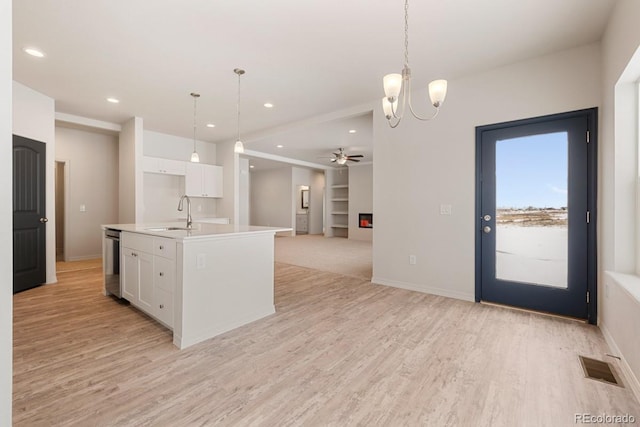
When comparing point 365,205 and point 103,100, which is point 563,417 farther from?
point 365,205

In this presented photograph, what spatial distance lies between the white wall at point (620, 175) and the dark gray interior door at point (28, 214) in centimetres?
632

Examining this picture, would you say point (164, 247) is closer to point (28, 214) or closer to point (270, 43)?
point (270, 43)

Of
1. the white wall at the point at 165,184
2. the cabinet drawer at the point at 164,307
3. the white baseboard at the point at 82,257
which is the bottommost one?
the white baseboard at the point at 82,257

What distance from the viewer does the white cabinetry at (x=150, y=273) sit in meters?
2.54

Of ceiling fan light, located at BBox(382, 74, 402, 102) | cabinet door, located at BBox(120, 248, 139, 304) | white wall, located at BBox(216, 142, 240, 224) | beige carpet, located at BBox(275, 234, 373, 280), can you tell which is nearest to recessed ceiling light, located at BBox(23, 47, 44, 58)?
cabinet door, located at BBox(120, 248, 139, 304)

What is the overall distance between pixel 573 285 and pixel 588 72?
6.97 ft

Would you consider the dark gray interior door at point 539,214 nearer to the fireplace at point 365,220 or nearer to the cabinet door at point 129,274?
the cabinet door at point 129,274

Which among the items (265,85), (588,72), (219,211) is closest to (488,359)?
(588,72)

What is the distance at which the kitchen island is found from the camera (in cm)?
241

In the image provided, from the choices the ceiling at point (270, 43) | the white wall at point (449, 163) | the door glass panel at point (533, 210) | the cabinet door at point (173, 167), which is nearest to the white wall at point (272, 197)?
the cabinet door at point (173, 167)

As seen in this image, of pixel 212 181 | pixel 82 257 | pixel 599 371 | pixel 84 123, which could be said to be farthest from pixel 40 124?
pixel 599 371

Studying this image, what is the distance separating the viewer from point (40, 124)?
420 centimetres

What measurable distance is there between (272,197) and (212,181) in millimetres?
4565

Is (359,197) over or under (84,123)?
under
